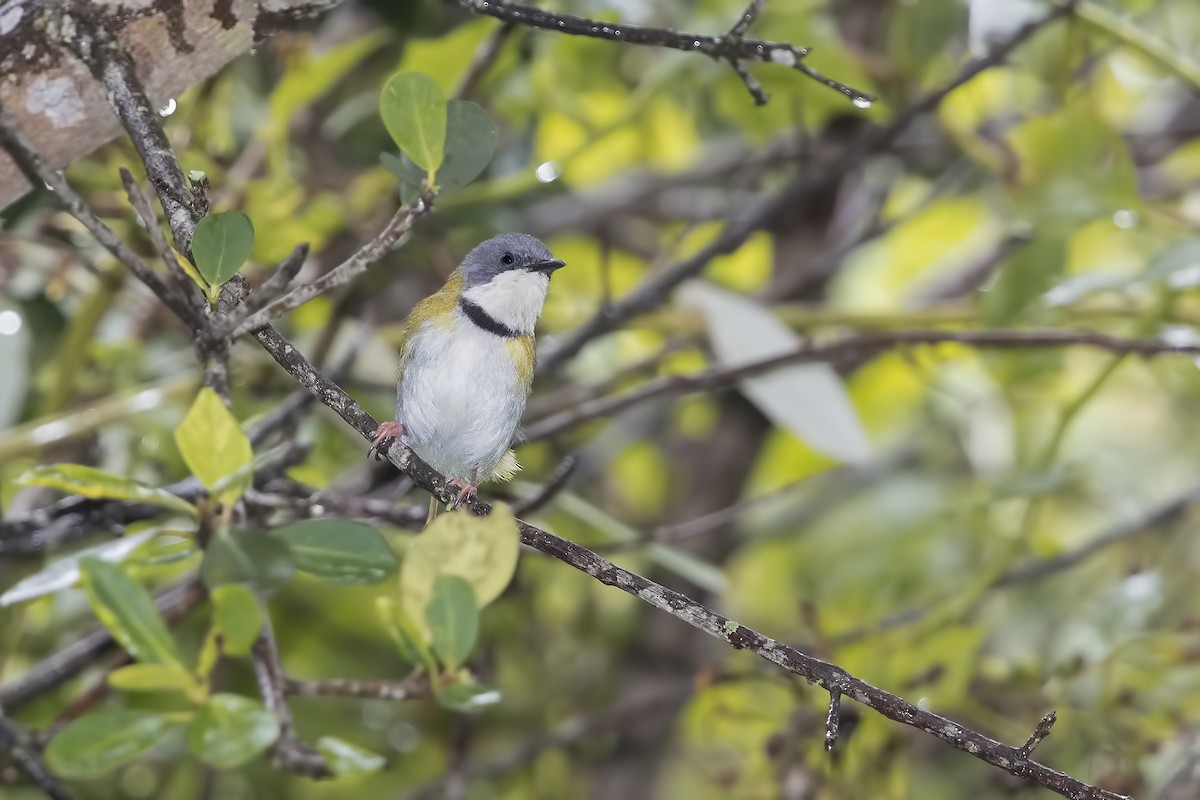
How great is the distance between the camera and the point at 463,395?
2.00 meters

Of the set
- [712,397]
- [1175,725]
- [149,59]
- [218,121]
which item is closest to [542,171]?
[218,121]

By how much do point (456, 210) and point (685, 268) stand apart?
1.41 ft

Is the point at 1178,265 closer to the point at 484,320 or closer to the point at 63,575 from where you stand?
the point at 484,320

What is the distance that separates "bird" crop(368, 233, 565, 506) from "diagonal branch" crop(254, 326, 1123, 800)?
30.2 inches

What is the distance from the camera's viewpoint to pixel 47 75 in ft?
4.40

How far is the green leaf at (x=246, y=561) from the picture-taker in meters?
1.19

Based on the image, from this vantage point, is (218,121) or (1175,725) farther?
(218,121)

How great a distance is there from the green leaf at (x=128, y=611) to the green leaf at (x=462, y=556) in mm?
241

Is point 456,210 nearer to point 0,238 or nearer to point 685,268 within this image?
point 685,268

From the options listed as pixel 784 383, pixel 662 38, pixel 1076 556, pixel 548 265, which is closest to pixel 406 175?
pixel 662 38

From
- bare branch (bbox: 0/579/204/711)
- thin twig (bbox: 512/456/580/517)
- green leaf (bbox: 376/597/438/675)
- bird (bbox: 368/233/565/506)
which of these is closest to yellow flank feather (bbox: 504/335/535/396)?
bird (bbox: 368/233/565/506)

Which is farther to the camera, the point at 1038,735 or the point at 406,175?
the point at 406,175

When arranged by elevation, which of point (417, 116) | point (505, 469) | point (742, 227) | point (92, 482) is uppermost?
point (742, 227)

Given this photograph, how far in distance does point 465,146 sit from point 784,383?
1162mm
